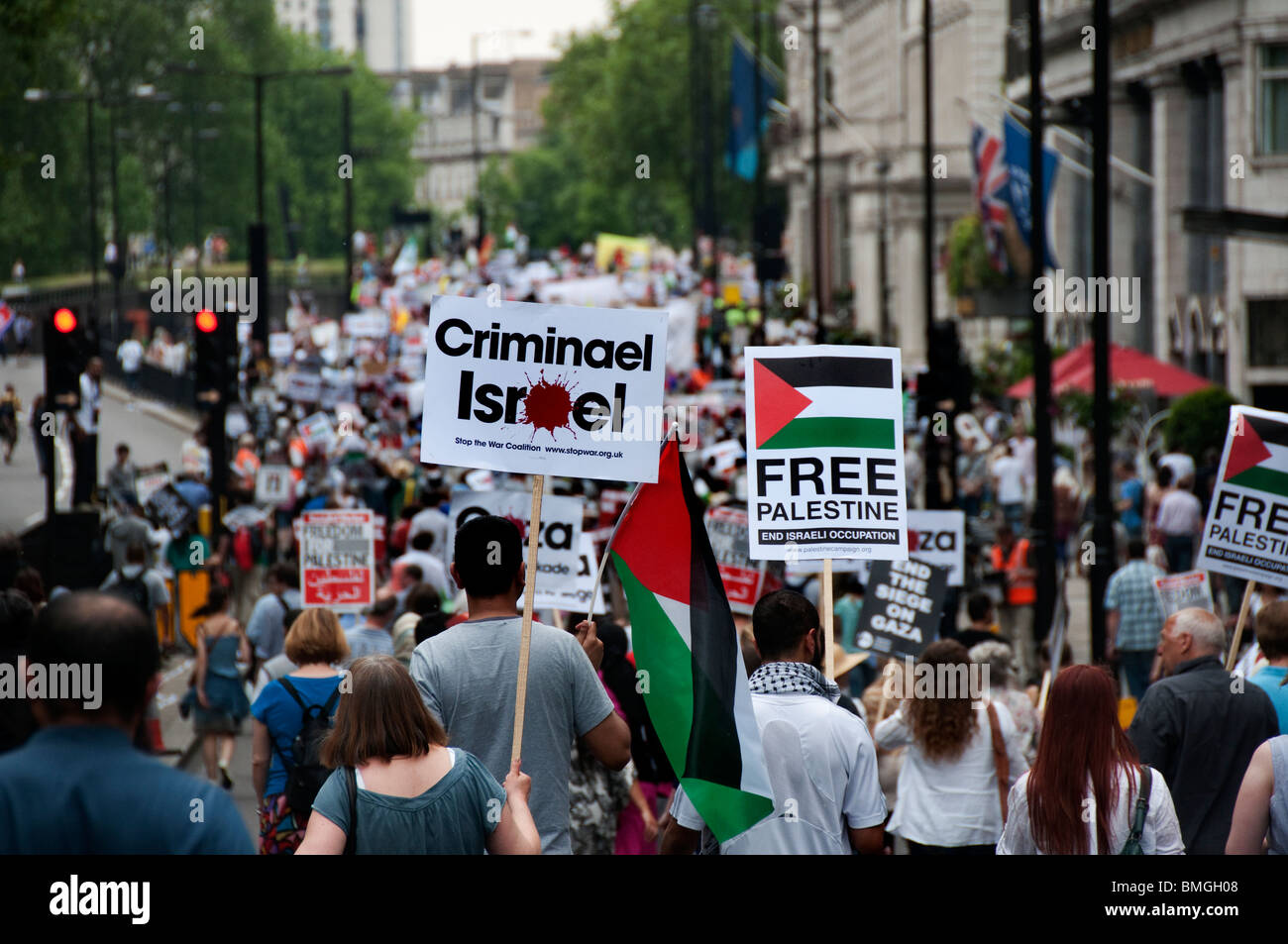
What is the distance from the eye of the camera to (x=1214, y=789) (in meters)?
6.94

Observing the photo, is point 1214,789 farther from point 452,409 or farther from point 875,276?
point 875,276

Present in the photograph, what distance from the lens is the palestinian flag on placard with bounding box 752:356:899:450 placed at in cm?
692

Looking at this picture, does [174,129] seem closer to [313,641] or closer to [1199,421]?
[1199,421]

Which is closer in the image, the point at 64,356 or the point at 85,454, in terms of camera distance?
the point at 64,356

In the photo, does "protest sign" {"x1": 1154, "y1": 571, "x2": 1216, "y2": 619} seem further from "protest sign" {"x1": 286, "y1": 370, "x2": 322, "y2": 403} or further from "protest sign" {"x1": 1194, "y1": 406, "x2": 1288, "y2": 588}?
"protest sign" {"x1": 286, "y1": 370, "x2": 322, "y2": 403}

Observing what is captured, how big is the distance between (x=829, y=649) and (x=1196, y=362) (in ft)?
89.5

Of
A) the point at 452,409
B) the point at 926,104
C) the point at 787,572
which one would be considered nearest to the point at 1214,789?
the point at 452,409

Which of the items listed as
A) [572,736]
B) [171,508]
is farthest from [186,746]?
[572,736]

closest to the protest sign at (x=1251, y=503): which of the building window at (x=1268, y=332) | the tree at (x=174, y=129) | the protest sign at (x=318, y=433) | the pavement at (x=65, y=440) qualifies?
the tree at (x=174, y=129)

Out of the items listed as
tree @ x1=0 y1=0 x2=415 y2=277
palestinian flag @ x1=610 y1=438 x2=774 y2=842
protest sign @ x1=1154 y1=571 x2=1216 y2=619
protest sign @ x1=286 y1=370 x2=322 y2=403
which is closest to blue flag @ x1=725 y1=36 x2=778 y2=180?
tree @ x1=0 y1=0 x2=415 y2=277

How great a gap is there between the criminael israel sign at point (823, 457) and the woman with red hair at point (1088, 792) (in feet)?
4.79

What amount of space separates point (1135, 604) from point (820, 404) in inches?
309

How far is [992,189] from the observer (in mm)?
30656

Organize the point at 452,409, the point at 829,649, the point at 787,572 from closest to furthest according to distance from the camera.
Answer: the point at 452,409
the point at 829,649
the point at 787,572
